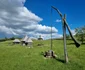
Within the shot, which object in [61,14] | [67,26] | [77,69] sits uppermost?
[61,14]

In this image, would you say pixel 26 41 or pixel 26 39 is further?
pixel 26 39

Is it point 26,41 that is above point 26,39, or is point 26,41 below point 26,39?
below

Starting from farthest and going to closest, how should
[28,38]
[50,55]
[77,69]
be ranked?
[28,38] < [50,55] < [77,69]

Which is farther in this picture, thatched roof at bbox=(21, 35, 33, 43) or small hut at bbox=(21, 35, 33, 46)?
thatched roof at bbox=(21, 35, 33, 43)

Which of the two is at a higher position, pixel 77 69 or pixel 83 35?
pixel 83 35

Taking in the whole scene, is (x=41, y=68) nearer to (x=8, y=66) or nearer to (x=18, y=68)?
(x=18, y=68)

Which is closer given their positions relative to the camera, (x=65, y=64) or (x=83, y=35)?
(x=65, y=64)

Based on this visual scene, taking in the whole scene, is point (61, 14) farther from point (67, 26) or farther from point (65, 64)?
point (65, 64)

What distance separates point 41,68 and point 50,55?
25.1 ft

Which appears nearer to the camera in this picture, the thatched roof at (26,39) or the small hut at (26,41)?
the small hut at (26,41)

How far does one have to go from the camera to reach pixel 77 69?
917 inches

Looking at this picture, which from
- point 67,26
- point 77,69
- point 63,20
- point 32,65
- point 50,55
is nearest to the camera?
point 77,69

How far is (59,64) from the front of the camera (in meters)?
25.8

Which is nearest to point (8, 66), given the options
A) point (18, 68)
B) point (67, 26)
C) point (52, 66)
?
point (18, 68)
